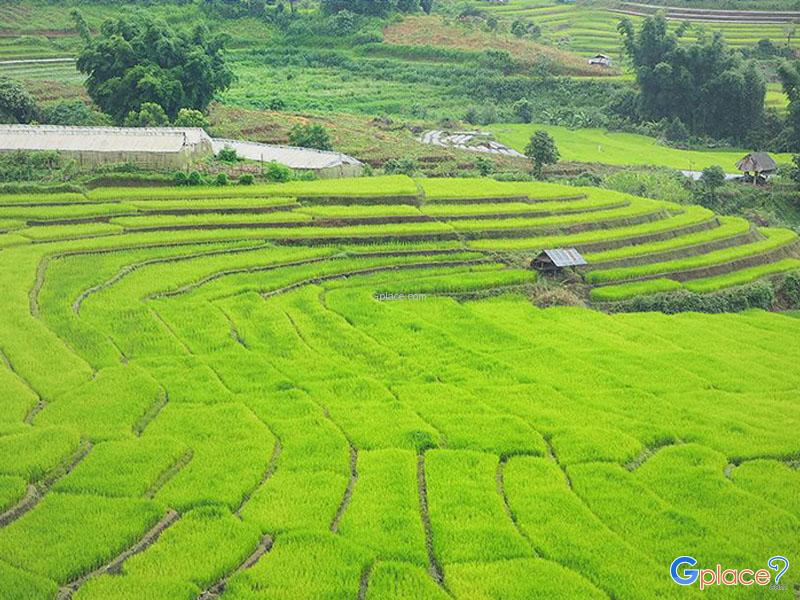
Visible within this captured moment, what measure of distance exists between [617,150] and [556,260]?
28.4 m

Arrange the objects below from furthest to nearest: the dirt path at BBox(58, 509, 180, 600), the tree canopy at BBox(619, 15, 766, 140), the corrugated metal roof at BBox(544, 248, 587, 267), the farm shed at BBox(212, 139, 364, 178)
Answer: the tree canopy at BBox(619, 15, 766, 140) < the farm shed at BBox(212, 139, 364, 178) < the corrugated metal roof at BBox(544, 248, 587, 267) < the dirt path at BBox(58, 509, 180, 600)

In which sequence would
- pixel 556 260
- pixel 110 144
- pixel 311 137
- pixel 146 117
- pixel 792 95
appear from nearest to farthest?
pixel 556 260 < pixel 110 144 < pixel 146 117 < pixel 311 137 < pixel 792 95

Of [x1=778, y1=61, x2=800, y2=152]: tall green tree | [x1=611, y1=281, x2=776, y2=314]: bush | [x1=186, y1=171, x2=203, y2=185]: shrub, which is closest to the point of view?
[x1=611, y1=281, x2=776, y2=314]: bush

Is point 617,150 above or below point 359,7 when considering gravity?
below

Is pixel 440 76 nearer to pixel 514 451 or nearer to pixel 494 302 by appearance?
pixel 494 302

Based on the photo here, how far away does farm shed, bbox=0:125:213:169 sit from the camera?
32719 millimetres

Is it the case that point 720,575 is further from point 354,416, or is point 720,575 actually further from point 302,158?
point 302,158

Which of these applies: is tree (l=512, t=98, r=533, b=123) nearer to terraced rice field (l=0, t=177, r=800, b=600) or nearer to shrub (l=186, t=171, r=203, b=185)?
terraced rice field (l=0, t=177, r=800, b=600)

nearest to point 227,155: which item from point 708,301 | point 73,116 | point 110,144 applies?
point 110,144

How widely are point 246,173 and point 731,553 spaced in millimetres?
25037

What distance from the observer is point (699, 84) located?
57.8 meters

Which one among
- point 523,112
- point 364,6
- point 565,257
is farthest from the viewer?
point 364,6

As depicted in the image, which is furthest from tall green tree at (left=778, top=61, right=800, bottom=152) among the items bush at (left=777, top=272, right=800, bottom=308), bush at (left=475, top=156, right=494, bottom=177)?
bush at (left=777, top=272, right=800, bottom=308)

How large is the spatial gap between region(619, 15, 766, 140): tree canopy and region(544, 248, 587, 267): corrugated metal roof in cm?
3406
